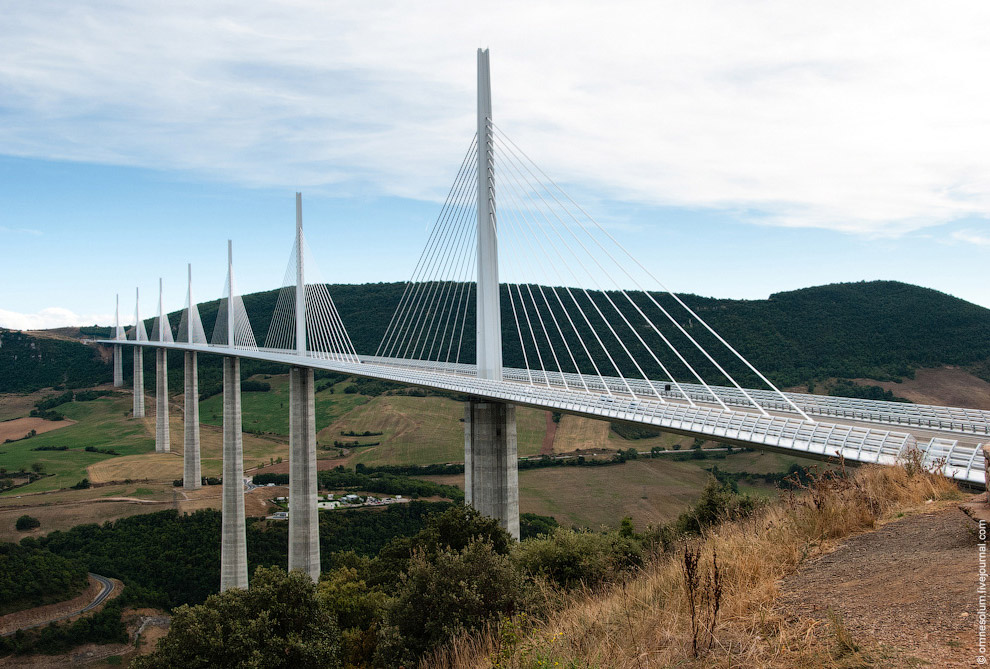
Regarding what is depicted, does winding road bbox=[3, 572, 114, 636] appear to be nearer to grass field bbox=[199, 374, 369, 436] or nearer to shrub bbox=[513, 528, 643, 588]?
shrub bbox=[513, 528, 643, 588]

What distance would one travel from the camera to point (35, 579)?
3158cm

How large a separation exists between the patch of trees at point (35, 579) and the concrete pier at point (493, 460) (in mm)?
22423

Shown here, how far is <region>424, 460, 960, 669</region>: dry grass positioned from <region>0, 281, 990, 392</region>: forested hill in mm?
42888

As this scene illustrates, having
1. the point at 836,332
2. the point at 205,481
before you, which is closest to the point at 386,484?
the point at 205,481

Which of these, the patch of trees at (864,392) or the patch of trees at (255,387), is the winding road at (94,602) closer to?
the patch of trees at (255,387)

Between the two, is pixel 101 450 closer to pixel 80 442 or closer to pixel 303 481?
pixel 80 442

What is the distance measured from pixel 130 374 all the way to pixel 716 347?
79.9 m

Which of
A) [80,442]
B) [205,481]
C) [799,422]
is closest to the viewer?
[799,422]

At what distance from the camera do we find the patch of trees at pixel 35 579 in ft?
99.3

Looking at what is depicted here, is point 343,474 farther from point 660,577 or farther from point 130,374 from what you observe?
point 130,374

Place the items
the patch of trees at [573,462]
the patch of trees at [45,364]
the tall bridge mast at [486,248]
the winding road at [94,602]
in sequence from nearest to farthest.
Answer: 1. the tall bridge mast at [486,248]
2. the winding road at [94,602]
3. the patch of trees at [573,462]
4. the patch of trees at [45,364]

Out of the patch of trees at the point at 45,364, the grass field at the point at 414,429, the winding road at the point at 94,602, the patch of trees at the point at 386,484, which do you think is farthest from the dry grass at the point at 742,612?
the patch of trees at the point at 45,364

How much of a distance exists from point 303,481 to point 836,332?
45477 mm

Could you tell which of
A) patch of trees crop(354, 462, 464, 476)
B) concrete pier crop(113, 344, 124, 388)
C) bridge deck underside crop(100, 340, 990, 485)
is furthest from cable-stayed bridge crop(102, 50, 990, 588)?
concrete pier crop(113, 344, 124, 388)
